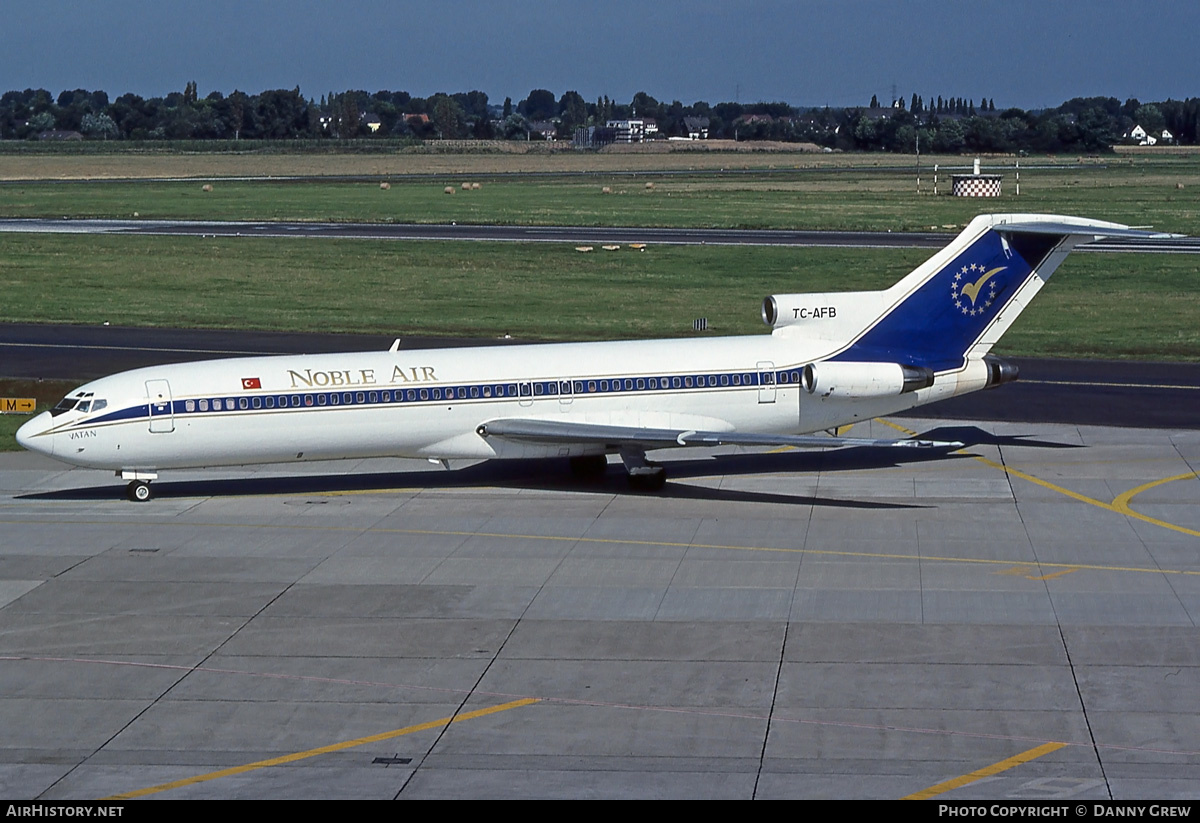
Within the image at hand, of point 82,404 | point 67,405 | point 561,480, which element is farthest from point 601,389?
point 67,405

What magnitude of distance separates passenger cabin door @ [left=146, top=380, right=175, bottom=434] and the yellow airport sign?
12.6 meters

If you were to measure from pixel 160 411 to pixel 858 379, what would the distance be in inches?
585

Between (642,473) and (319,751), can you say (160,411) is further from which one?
(319,751)

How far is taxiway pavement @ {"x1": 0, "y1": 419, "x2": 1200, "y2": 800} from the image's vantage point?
1759cm

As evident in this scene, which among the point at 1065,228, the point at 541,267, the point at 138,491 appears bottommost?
the point at 138,491

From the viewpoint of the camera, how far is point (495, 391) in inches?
1255

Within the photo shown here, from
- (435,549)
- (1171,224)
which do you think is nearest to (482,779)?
(435,549)

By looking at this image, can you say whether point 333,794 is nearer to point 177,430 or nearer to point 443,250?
point 177,430

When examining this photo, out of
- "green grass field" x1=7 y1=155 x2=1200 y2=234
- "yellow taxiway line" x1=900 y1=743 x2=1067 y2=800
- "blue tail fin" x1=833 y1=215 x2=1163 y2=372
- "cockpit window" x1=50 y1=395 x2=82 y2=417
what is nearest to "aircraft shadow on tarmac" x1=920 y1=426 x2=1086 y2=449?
"blue tail fin" x1=833 y1=215 x2=1163 y2=372

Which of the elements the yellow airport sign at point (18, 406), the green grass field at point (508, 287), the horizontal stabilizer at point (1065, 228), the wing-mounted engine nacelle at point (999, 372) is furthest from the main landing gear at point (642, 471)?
the green grass field at point (508, 287)

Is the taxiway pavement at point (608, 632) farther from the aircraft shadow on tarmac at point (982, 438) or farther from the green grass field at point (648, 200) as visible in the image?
the green grass field at point (648, 200)

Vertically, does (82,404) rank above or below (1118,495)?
above

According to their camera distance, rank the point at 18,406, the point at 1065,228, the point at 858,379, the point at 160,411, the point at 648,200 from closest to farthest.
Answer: the point at 160,411
the point at 858,379
the point at 1065,228
the point at 18,406
the point at 648,200

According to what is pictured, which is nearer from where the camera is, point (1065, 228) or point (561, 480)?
point (1065, 228)
